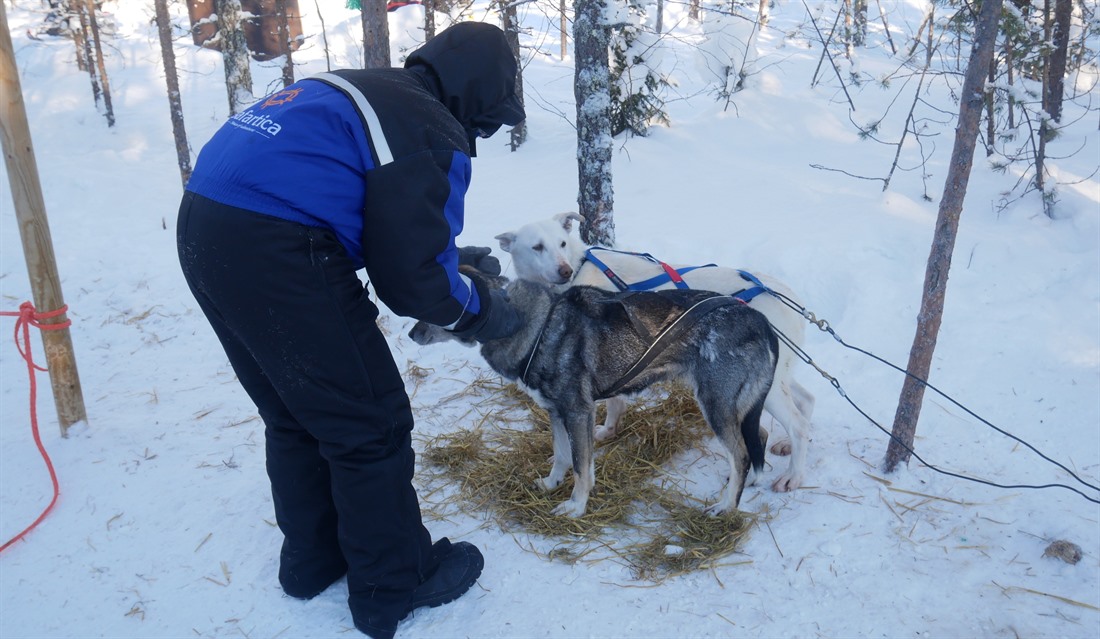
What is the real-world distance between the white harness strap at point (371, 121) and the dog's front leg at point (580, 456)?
5.35 feet

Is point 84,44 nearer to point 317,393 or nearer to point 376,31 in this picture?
point 376,31

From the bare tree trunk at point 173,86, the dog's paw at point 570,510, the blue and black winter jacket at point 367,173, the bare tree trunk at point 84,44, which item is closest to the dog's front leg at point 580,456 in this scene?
the dog's paw at point 570,510

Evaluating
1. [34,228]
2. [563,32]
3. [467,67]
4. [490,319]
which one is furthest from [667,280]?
[563,32]

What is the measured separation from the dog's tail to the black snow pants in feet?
5.44

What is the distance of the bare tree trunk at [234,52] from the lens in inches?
356

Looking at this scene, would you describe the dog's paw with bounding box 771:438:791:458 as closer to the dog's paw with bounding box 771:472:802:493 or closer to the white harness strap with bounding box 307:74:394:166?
the dog's paw with bounding box 771:472:802:493

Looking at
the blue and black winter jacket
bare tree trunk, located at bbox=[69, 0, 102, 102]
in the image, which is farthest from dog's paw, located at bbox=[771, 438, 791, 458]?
bare tree trunk, located at bbox=[69, 0, 102, 102]

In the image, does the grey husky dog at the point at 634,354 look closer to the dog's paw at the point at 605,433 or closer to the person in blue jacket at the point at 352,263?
the person in blue jacket at the point at 352,263

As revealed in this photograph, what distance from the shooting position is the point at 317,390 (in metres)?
2.62

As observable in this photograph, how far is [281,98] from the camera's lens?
2.59 metres

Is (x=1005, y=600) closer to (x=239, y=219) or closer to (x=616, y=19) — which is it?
(x=239, y=219)

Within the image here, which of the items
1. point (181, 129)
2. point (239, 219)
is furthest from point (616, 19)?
point (181, 129)

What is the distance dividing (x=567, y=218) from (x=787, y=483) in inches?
89.4

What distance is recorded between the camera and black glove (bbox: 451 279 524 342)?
2871 millimetres
